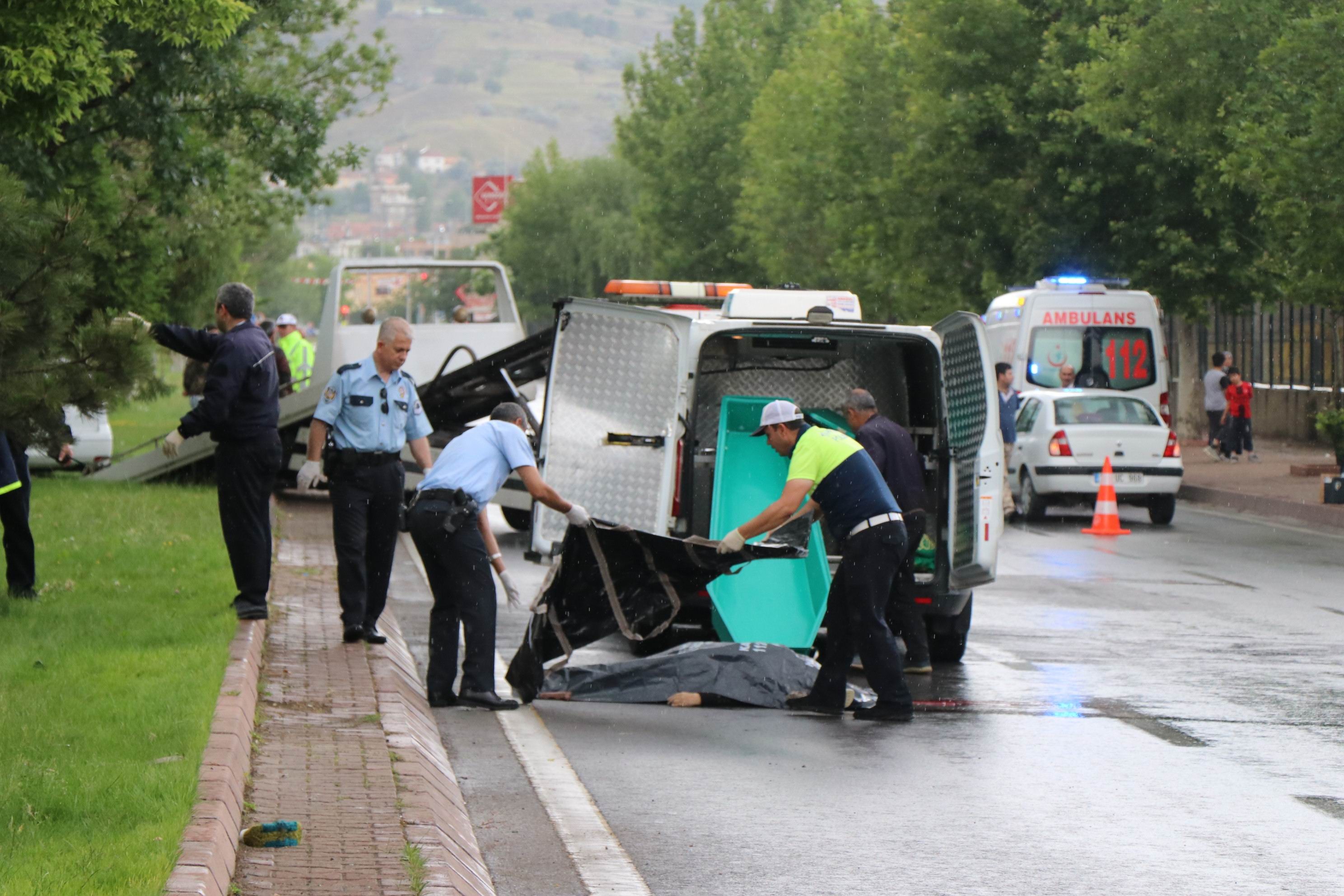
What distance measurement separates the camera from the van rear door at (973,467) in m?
10.4

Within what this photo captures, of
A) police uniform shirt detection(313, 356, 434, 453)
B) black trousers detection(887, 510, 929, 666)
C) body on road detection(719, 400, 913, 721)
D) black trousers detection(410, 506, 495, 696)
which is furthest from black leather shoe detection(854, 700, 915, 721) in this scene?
police uniform shirt detection(313, 356, 434, 453)

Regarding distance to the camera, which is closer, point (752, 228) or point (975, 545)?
point (975, 545)

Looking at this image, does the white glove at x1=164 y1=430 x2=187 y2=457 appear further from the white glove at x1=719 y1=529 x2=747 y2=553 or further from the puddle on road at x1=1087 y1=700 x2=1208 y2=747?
the puddle on road at x1=1087 y1=700 x2=1208 y2=747

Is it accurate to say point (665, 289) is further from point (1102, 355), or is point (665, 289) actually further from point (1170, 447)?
point (1102, 355)

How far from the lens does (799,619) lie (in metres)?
10.4

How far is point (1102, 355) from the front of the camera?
26438 millimetres

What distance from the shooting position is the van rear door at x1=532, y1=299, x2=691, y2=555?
434 inches

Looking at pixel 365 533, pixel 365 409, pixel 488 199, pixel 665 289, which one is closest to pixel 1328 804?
pixel 365 533

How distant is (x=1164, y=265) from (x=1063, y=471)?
1200 cm

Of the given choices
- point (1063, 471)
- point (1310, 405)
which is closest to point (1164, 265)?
point (1310, 405)

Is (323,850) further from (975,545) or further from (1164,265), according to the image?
(1164,265)

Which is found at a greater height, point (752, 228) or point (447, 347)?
point (752, 228)

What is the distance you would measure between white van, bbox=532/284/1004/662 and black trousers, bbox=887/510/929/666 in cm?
14

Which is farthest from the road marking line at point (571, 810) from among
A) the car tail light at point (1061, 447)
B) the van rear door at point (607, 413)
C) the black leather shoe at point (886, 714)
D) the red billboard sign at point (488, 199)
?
the red billboard sign at point (488, 199)
